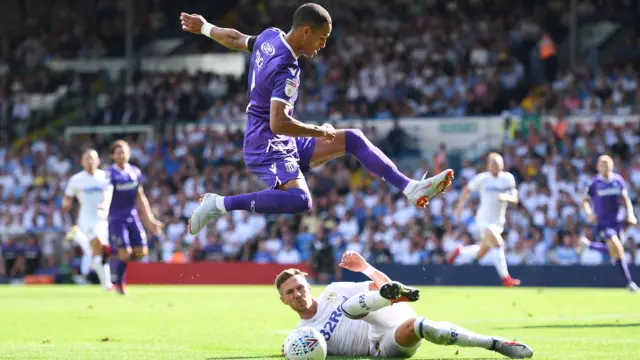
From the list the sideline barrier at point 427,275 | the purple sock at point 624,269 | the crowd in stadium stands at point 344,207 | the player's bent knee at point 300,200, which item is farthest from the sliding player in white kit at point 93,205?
the player's bent knee at point 300,200

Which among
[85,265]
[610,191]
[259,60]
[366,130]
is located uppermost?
[259,60]

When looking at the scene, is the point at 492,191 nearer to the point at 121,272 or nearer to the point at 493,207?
the point at 493,207

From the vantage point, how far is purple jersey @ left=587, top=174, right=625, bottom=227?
21.9 m

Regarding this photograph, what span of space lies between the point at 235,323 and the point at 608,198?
1040 cm

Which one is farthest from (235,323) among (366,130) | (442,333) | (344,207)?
(366,130)

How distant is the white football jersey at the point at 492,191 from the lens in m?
22.2

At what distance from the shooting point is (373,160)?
34.9ft

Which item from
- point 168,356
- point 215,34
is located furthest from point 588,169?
point 168,356

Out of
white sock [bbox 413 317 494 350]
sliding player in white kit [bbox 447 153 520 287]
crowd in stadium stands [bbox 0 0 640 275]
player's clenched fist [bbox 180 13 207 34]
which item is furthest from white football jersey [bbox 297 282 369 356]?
crowd in stadium stands [bbox 0 0 640 275]

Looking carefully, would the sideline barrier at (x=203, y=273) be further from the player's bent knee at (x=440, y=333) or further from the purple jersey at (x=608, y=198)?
the player's bent knee at (x=440, y=333)

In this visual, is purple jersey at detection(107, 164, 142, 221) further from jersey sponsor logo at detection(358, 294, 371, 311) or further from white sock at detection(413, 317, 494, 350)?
white sock at detection(413, 317, 494, 350)

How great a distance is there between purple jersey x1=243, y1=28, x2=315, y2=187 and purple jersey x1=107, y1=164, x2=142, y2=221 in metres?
9.79

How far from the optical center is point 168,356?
10.0 metres

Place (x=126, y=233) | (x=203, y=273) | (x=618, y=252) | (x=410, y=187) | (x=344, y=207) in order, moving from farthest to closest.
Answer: (x=344, y=207)
(x=203, y=273)
(x=618, y=252)
(x=126, y=233)
(x=410, y=187)
